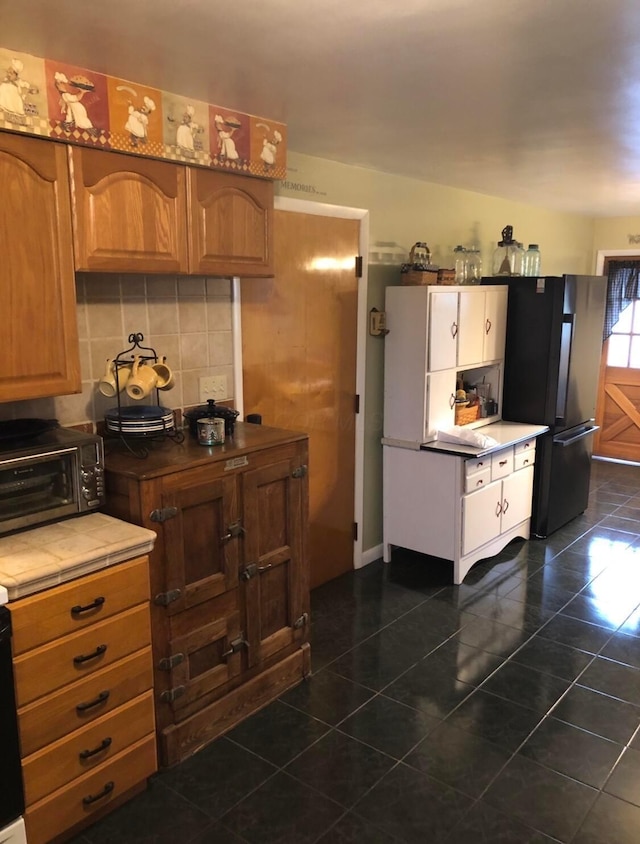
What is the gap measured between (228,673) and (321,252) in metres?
2.07

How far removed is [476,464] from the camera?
3.75 metres

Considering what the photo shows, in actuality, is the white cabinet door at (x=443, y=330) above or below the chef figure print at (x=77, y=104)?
below

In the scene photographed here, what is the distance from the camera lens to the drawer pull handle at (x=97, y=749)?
1.95 m

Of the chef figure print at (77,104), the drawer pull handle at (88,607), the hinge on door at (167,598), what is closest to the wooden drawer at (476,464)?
the hinge on door at (167,598)

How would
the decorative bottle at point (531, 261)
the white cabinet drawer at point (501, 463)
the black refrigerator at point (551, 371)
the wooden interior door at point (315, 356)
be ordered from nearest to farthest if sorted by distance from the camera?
the wooden interior door at point (315, 356), the white cabinet drawer at point (501, 463), the black refrigerator at point (551, 371), the decorative bottle at point (531, 261)

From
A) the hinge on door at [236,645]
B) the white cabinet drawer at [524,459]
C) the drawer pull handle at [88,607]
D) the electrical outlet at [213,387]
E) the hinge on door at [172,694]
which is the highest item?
the electrical outlet at [213,387]

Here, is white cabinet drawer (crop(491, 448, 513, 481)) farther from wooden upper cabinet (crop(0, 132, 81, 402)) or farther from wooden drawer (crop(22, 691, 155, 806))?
wooden upper cabinet (crop(0, 132, 81, 402))

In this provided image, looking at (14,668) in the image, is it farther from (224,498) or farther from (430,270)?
(430,270)

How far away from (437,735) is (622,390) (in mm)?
4988

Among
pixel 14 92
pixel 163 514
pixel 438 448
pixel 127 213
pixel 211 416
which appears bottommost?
pixel 438 448

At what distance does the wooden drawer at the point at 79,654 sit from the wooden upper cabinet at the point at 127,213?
3.57 ft

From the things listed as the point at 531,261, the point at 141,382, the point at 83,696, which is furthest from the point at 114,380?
the point at 531,261

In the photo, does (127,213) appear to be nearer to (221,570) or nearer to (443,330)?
(221,570)

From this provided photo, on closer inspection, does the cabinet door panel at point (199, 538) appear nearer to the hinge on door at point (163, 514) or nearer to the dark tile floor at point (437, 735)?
the hinge on door at point (163, 514)
